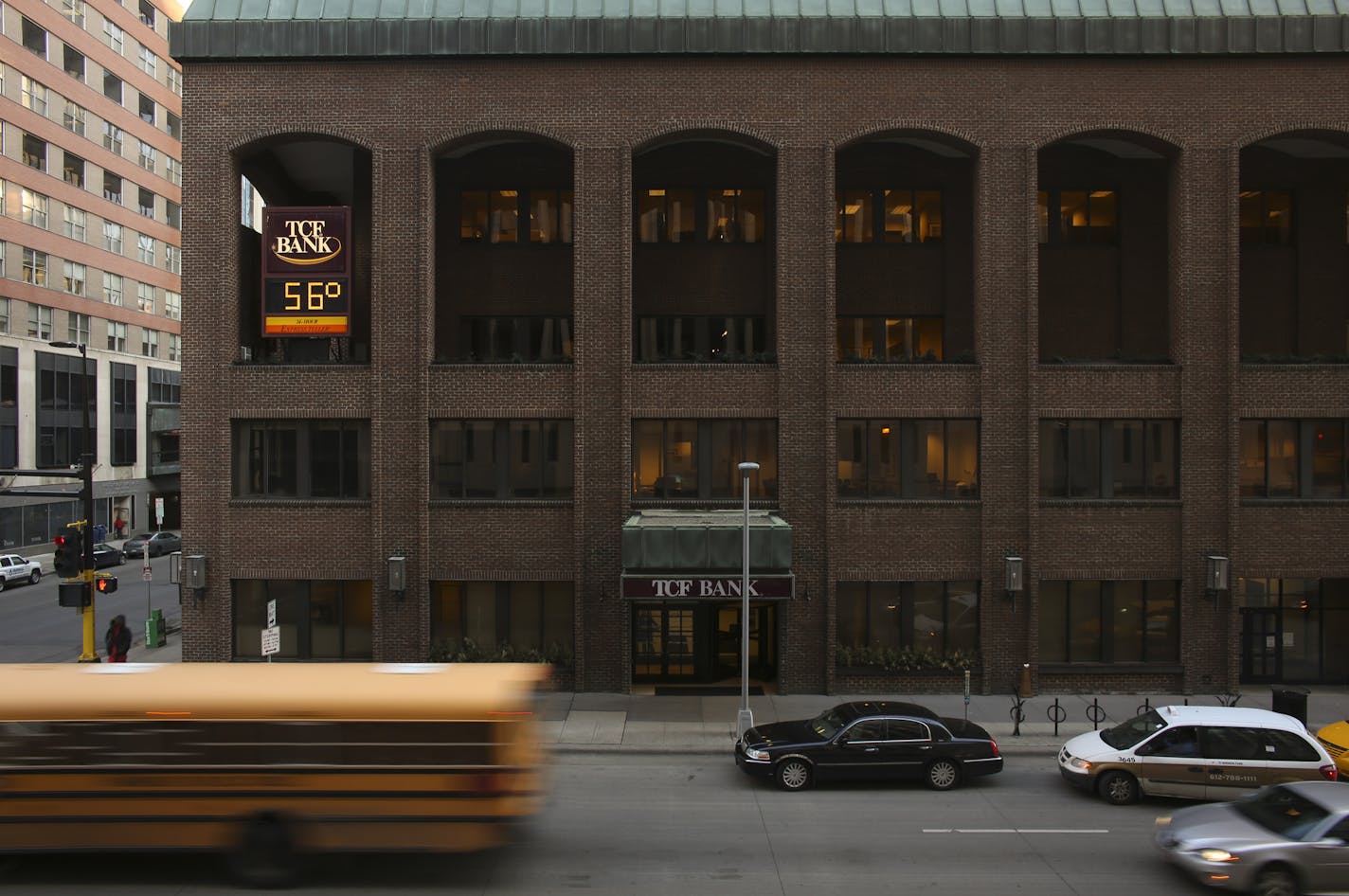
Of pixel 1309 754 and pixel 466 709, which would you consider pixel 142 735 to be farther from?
pixel 1309 754

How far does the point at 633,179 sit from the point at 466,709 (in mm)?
18693

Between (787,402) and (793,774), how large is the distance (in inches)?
412

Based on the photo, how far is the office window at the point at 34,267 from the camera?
51.8m

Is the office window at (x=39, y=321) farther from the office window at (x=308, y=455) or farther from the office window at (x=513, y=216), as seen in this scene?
the office window at (x=513, y=216)

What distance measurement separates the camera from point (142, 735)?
40.2ft

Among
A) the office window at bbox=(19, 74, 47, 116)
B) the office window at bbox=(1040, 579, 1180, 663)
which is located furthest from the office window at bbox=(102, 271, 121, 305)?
the office window at bbox=(1040, 579, 1180, 663)

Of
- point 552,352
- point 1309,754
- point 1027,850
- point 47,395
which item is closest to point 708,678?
point 552,352

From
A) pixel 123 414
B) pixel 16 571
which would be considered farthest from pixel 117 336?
pixel 16 571

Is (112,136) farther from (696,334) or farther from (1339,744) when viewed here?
(1339,744)

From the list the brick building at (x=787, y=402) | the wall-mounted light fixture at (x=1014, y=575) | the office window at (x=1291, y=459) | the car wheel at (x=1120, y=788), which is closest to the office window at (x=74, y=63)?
the brick building at (x=787, y=402)

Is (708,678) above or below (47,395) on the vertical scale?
below

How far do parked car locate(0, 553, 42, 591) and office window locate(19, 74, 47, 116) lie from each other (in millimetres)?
25237

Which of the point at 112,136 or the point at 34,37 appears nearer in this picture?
the point at 34,37

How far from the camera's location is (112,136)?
5903 centimetres
